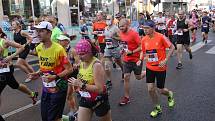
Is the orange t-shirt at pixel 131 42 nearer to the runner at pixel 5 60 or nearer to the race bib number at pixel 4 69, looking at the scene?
the runner at pixel 5 60

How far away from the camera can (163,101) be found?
6.61 metres

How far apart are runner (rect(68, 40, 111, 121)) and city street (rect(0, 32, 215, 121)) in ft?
5.19

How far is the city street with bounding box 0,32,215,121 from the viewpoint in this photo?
5719mm

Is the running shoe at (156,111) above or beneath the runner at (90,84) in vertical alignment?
beneath

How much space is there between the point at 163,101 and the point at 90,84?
3.09 metres

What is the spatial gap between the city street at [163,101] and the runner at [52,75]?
1442 mm

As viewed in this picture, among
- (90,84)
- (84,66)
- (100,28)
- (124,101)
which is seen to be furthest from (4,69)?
(100,28)

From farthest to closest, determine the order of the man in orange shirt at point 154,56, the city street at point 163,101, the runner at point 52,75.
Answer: the city street at point 163,101 → the man in orange shirt at point 154,56 → the runner at point 52,75

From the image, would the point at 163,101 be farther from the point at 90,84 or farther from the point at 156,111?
the point at 90,84

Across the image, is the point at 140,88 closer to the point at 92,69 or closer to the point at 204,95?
the point at 204,95

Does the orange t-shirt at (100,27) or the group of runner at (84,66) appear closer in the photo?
the group of runner at (84,66)

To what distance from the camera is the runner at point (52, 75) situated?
4.16 metres

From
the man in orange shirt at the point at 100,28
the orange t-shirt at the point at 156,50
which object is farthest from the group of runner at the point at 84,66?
the man in orange shirt at the point at 100,28

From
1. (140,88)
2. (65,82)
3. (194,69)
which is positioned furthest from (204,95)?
(65,82)
